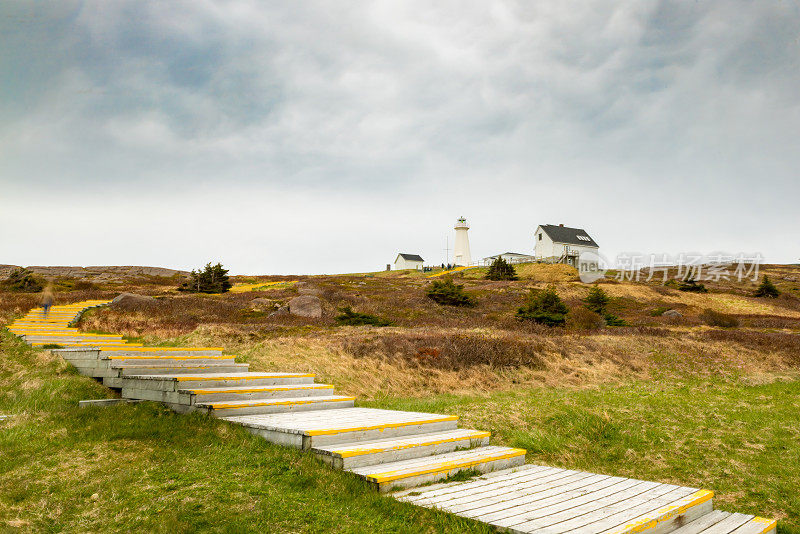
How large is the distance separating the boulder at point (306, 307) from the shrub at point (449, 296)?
9.35m

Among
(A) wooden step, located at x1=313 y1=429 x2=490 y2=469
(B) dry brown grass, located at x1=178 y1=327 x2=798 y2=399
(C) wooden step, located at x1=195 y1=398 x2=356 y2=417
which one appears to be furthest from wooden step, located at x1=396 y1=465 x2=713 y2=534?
(B) dry brown grass, located at x1=178 y1=327 x2=798 y2=399

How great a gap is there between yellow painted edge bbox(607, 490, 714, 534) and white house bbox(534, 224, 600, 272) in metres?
→ 70.6

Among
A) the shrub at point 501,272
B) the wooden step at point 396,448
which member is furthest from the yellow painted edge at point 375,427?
the shrub at point 501,272

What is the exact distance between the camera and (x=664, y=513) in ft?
13.5

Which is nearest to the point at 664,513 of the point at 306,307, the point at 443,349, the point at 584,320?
the point at 443,349

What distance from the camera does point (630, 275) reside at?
73250 millimetres

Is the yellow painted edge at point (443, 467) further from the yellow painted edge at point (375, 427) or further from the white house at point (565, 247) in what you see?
the white house at point (565, 247)

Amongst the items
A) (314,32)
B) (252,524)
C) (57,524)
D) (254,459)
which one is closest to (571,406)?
(254,459)

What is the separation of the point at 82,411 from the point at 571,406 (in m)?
8.12

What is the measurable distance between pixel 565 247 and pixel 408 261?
4306 cm

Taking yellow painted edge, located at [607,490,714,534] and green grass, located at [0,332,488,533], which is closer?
yellow painted edge, located at [607,490,714,534]

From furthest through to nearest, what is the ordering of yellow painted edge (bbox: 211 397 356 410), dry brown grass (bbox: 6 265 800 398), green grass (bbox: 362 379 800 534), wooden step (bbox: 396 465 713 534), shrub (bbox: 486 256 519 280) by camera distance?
1. shrub (bbox: 486 256 519 280)
2. dry brown grass (bbox: 6 265 800 398)
3. yellow painted edge (bbox: 211 397 356 410)
4. green grass (bbox: 362 379 800 534)
5. wooden step (bbox: 396 465 713 534)

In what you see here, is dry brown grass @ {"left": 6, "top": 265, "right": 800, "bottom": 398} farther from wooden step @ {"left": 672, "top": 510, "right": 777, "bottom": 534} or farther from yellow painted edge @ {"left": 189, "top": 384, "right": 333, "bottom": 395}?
wooden step @ {"left": 672, "top": 510, "right": 777, "bottom": 534}

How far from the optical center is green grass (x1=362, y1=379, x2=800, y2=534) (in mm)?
6234
